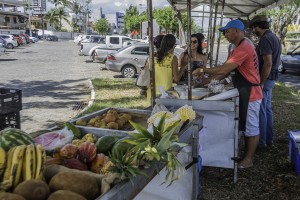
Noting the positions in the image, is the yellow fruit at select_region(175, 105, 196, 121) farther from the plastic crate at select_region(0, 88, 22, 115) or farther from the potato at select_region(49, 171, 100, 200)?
the plastic crate at select_region(0, 88, 22, 115)

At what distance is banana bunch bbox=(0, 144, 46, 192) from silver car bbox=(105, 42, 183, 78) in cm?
1340

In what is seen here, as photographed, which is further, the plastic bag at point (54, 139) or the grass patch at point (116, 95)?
the grass patch at point (116, 95)

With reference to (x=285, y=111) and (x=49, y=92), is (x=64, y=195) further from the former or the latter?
(x=49, y=92)

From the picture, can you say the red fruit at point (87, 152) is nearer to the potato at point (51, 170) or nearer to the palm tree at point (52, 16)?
the potato at point (51, 170)

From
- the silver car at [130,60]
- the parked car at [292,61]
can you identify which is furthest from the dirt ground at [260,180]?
the parked car at [292,61]

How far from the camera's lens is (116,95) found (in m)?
10.8

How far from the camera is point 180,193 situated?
10.0 feet

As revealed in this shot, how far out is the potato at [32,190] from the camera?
61.2 inches

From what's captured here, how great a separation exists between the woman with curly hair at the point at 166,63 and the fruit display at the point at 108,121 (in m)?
1.52

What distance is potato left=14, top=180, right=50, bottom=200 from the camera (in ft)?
5.10

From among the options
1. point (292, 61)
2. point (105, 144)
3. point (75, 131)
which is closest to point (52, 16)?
point (292, 61)

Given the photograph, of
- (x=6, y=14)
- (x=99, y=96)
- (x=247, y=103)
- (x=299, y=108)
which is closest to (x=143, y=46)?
(x=99, y=96)

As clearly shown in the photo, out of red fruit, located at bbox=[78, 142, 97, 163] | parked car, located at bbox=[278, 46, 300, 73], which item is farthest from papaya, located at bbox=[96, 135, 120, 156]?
parked car, located at bbox=[278, 46, 300, 73]

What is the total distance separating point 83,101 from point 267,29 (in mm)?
6567
